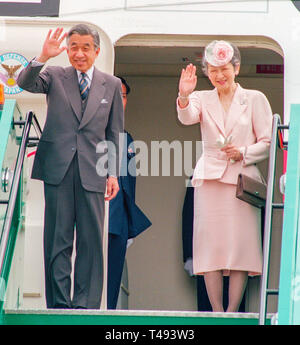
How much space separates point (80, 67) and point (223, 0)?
150 centimetres

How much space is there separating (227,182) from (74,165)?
96 centimetres

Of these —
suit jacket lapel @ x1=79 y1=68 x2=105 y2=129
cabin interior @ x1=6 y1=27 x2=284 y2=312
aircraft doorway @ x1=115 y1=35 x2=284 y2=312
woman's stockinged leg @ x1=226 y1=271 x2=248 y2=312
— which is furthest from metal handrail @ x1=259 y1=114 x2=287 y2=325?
aircraft doorway @ x1=115 y1=35 x2=284 y2=312

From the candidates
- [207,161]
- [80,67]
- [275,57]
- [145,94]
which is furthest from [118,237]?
[145,94]

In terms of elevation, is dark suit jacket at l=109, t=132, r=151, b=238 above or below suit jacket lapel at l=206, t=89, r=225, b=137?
below

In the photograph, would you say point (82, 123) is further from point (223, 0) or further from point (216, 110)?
point (223, 0)

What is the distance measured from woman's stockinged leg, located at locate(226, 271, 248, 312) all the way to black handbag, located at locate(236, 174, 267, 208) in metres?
0.42

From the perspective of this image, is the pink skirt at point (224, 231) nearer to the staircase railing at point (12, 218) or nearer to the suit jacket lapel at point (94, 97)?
the suit jacket lapel at point (94, 97)

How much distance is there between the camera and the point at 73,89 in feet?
18.2

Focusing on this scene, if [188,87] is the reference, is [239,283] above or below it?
below

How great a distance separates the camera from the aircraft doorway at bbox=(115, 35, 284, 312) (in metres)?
8.55

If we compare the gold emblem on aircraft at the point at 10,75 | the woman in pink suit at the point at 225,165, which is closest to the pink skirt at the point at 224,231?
the woman in pink suit at the point at 225,165

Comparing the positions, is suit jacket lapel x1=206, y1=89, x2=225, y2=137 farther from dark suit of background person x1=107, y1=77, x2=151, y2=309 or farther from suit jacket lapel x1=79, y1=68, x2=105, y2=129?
dark suit of background person x1=107, y1=77, x2=151, y2=309

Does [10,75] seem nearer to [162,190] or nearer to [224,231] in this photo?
[224,231]

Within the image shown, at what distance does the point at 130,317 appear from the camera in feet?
16.4
